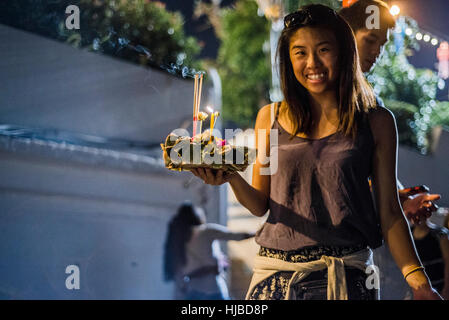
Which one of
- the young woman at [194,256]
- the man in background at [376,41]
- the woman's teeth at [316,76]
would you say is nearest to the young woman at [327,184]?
the woman's teeth at [316,76]

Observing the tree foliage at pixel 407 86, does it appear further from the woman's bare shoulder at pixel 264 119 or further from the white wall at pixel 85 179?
the white wall at pixel 85 179

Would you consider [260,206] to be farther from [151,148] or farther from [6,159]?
[151,148]

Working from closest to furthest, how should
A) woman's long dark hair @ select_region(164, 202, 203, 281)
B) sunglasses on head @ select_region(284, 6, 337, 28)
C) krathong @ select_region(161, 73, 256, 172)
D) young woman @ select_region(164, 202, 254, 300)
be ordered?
krathong @ select_region(161, 73, 256, 172)
sunglasses on head @ select_region(284, 6, 337, 28)
young woman @ select_region(164, 202, 254, 300)
woman's long dark hair @ select_region(164, 202, 203, 281)

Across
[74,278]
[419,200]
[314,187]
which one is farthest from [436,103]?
[74,278]

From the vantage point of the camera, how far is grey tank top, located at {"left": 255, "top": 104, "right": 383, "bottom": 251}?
1077 mm

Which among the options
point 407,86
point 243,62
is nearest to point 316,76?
point 407,86

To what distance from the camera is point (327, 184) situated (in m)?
1.10

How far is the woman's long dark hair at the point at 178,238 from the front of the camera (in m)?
3.40

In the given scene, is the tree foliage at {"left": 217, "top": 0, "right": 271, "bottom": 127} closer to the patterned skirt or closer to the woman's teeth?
the woman's teeth

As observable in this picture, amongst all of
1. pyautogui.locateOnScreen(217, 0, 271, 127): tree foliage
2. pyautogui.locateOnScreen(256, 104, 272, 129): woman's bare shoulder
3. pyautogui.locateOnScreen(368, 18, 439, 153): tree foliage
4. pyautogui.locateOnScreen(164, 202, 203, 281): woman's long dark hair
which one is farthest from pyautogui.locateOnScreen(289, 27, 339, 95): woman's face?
pyautogui.locateOnScreen(217, 0, 271, 127): tree foliage

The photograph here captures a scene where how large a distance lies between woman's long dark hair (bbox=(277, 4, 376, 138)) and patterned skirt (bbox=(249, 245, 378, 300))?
12.6 inches

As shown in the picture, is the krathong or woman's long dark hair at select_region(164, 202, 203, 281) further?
woman's long dark hair at select_region(164, 202, 203, 281)

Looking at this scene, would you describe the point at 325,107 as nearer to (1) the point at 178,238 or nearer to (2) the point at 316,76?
(2) the point at 316,76

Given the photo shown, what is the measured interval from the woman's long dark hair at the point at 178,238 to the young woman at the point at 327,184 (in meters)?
2.31
